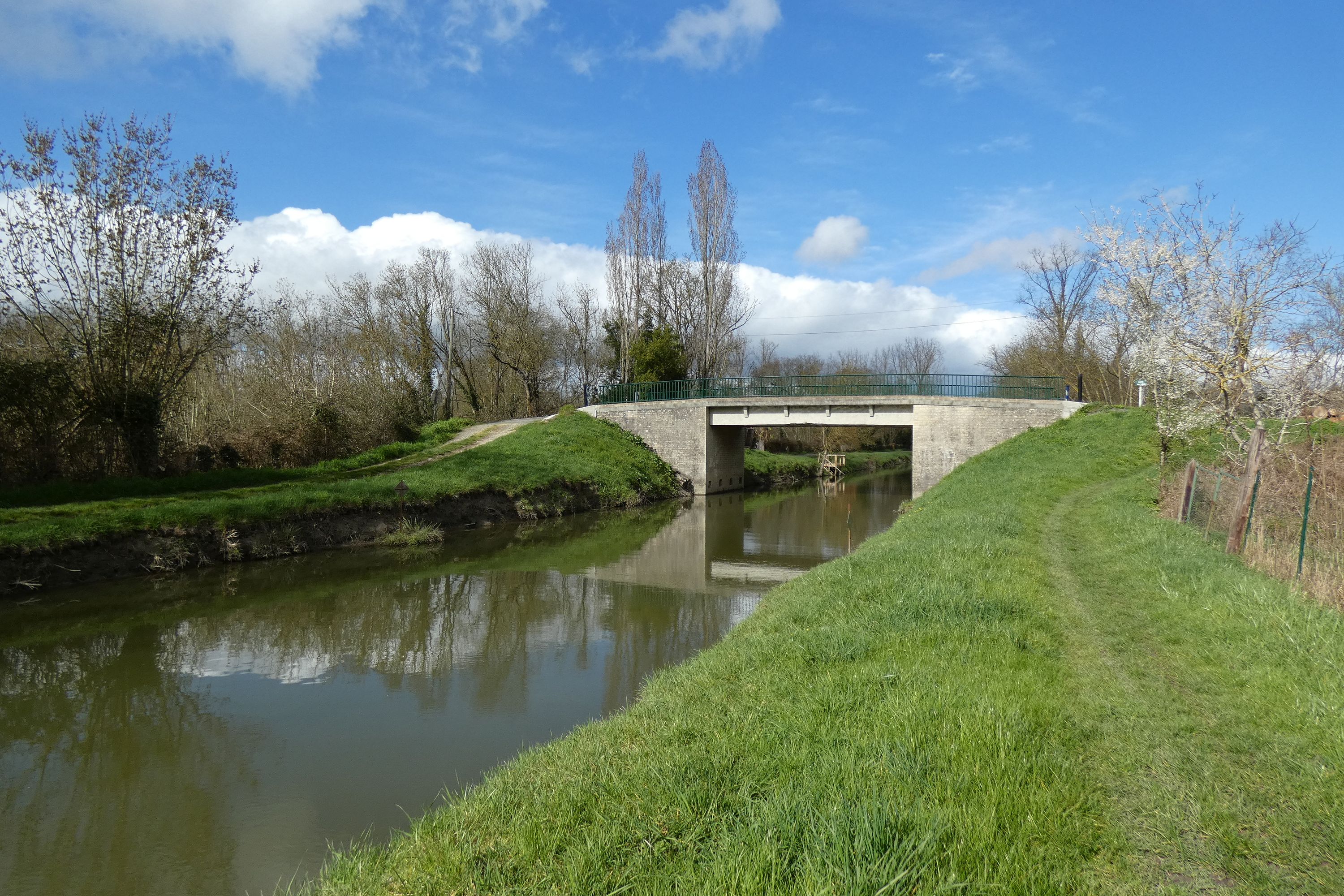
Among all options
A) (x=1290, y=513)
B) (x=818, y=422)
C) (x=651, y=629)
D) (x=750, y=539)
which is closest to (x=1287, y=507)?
(x=1290, y=513)

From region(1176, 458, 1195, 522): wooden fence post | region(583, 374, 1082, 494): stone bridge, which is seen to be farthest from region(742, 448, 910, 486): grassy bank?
region(1176, 458, 1195, 522): wooden fence post

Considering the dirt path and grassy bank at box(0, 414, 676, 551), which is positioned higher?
the dirt path

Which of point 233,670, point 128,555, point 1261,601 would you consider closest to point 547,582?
point 233,670

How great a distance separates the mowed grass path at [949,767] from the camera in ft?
10.7

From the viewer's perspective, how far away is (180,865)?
5.00 m

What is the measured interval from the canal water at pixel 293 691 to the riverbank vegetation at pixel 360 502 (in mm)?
954

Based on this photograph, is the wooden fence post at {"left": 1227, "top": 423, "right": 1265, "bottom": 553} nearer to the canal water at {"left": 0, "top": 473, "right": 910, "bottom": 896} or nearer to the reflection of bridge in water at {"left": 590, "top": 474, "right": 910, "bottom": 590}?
the canal water at {"left": 0, "top": 473, "right": 910, "bottom": 896}

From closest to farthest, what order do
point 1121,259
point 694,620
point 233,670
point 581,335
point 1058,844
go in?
1. point 1058,844
2. point 233,670
3. point 694,620
4. point 1121,259
5. point 581,335

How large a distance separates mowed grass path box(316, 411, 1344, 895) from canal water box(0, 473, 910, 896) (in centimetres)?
135

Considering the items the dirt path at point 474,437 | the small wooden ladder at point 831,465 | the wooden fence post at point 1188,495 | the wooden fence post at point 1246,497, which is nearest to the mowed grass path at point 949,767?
the wooden fence post at point 1246,497

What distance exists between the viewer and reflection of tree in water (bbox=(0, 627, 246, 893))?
498 centimetres

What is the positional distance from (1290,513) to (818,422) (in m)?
21.2

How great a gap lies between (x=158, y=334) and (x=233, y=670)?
13601 mm

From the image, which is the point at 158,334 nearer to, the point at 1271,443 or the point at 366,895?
the point at 366,895
